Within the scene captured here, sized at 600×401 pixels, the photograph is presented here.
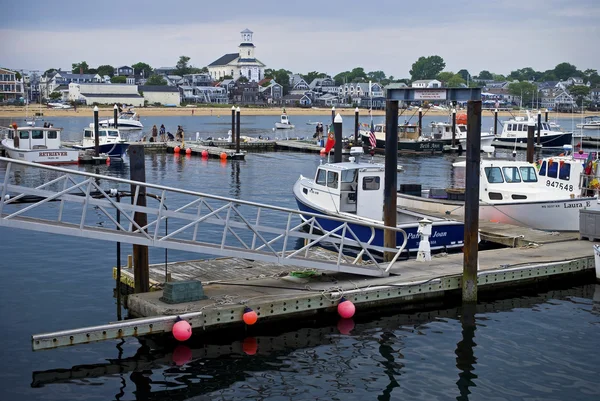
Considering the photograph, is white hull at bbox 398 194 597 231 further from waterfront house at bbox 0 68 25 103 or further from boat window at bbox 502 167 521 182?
waterfront house at bbox 0 68 25 103

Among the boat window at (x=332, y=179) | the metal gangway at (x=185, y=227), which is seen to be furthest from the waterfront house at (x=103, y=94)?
the boat window at (x=332, y=179)

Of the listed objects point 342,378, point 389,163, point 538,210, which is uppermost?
point 389,163

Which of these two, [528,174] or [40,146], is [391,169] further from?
[40,146]

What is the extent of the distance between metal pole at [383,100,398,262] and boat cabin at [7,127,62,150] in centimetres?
3455

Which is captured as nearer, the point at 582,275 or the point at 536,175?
the point at 582,275

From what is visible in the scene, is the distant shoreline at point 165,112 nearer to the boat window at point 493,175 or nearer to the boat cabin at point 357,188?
the boat window at point 493,175

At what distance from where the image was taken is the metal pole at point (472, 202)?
18.2m

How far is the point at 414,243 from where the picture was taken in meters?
22.5

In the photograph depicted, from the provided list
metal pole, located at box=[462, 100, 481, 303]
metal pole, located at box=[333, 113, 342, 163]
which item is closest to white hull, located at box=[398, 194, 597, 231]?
metal pole, located at box=[333, 113, 342, 163]

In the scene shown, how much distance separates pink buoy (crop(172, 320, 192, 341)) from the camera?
582 inches

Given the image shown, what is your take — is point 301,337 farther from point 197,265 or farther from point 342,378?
point 197,265

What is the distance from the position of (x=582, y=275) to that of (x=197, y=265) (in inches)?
408

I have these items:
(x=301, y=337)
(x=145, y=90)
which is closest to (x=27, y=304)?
(x=301, y=337)

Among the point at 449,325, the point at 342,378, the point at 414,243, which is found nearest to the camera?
the point at 342,378
